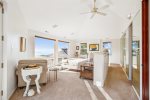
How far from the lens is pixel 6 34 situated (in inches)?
99.3

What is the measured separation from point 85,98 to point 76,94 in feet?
1.10

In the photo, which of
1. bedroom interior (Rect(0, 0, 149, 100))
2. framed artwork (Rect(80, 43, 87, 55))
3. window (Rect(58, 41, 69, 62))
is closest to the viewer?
bedroom interior (Rect(0, 0, 149, 100))

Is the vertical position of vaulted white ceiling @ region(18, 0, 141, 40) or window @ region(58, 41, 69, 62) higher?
vaulted white ceiling @ region(18, 0, 141, 40)

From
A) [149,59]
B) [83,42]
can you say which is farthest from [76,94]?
[83,42]

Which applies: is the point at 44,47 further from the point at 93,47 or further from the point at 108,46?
the point at 108,46

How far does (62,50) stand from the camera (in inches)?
345

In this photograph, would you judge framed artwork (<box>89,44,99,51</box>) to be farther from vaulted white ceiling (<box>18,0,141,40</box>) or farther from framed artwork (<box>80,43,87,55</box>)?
vaulted white ceiling (<box>18,0,141,40</box>)

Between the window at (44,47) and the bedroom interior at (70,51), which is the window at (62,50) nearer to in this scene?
the bedroom interior at (70,51)

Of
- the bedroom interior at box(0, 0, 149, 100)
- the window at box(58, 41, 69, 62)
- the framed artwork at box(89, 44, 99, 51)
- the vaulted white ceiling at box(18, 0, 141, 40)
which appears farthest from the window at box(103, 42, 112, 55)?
the window at box(58, 41, 69, 62)

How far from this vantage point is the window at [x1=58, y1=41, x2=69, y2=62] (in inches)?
329

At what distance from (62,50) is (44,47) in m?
2.01

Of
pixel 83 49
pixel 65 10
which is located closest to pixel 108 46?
pixel 83 49

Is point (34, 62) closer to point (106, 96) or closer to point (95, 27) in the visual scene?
point (106, 96)

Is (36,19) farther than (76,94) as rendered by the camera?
Yes
